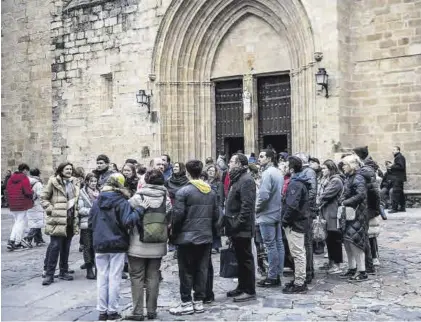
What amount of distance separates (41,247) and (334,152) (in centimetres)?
691

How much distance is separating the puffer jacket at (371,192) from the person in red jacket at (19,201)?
250 inches

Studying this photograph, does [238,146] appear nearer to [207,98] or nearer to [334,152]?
[207,98]

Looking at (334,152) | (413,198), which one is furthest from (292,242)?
(413,198)

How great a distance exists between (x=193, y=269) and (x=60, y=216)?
244 centimetres

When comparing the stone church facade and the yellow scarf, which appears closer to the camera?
the yellow scarf

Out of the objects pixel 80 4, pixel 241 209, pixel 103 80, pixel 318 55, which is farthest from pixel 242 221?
pixel 80 4

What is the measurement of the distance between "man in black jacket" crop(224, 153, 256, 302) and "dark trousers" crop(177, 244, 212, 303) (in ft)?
1.35

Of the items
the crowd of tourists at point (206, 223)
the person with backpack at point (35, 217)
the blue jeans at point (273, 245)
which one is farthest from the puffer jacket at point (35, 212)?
the blue jeans at point (273, 245)

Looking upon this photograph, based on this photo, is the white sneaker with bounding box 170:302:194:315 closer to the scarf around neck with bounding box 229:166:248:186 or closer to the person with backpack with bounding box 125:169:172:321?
the person with backpack with bounding box 125:169:172:321

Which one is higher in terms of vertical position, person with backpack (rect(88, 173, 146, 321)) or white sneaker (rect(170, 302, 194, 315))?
person with backpack (rect(88, 173, 146, 321))

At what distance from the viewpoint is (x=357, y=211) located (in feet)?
23.2

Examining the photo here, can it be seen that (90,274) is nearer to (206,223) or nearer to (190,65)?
(206,223)

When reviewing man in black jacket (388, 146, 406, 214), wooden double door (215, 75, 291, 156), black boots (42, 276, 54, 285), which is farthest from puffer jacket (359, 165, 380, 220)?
wooden double door (215, 75, 291, 156)

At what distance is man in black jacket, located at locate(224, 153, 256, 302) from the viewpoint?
6246mm
